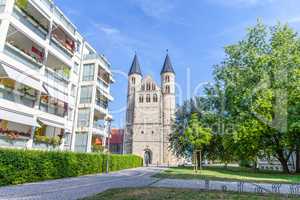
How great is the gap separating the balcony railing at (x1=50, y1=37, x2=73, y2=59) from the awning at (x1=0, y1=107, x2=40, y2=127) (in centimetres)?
785

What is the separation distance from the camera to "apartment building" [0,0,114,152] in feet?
61.0

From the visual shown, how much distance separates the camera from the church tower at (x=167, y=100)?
232ft

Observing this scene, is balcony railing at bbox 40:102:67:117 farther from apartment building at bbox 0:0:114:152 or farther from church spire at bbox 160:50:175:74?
church spire at bbox 160:50:175:74

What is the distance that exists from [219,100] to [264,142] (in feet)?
26.3

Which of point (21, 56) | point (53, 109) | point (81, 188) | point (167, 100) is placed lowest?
point (81, 188)

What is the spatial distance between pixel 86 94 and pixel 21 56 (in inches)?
571

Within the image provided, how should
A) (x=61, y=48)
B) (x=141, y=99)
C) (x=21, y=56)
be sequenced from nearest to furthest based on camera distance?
(x=21, y=56), (x=61, y=48), (x=141, y=99)

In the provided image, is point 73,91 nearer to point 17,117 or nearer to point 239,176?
point 17,117

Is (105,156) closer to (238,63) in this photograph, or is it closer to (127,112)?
(238,63)

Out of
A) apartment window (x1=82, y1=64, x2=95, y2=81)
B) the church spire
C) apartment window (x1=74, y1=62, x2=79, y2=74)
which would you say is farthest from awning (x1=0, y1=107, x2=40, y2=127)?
the church spire

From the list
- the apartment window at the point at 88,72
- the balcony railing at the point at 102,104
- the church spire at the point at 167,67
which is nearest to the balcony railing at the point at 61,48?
the apartment window at the point at 88,72

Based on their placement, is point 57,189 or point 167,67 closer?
point 57,189

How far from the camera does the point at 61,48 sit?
2650 cm

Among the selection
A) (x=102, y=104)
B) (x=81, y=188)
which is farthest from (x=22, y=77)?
(x=102, y=104)
